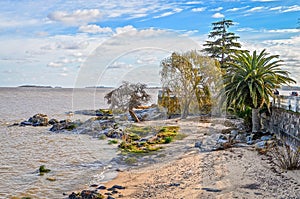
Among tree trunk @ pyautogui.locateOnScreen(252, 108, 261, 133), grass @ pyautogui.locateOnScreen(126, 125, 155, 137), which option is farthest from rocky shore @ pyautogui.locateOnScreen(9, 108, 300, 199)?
grass @ pyautogui.locateOnScreen(126, 125, 155, 137)

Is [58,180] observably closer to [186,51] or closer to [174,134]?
[174,134]

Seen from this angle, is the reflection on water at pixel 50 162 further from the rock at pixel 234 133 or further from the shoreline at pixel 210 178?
the rock at pixel 234 133

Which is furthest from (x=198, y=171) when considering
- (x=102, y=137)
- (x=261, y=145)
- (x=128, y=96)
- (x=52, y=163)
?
(x=128, y=96)

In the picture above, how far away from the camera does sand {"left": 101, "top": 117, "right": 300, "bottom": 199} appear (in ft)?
33.4

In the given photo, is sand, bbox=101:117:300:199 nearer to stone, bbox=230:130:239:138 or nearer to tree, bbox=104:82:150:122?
stone, bbox=230:130:239:138

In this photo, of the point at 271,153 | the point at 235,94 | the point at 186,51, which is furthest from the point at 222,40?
the point at 271,153

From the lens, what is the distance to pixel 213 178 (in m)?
11.8

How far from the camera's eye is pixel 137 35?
90.3 feet

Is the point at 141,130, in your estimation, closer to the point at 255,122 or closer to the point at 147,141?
the point at 147,141

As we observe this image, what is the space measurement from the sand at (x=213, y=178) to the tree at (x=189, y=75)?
15.6 m

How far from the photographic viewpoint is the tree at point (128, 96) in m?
31.3

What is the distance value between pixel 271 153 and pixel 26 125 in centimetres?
2634

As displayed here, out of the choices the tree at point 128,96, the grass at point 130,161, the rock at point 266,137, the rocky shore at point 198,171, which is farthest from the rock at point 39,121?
the rock at point 266,137

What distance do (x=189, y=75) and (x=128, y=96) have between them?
20.1ft
